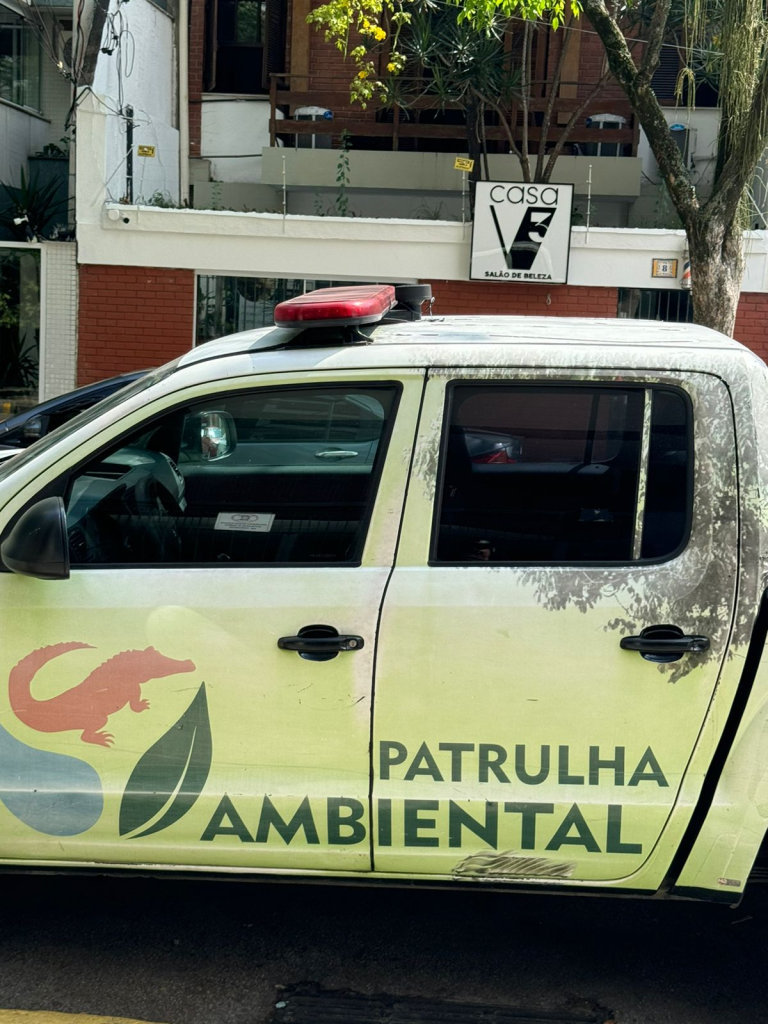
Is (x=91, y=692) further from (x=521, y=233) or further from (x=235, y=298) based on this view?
(x=235, y=298)

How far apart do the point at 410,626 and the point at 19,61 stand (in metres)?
16.6

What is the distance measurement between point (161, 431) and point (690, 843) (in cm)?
187

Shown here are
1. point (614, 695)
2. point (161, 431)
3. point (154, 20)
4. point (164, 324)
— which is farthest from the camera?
point (154, 20)

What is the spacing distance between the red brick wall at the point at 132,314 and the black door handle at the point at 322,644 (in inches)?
406

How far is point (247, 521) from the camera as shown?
3.25m

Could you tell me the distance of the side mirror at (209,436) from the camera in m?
3.28

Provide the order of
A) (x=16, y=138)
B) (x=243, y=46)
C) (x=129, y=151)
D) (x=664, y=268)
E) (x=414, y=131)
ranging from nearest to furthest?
1. (x=664, y=268)
2. (x=129, y=151)
3. (x=414, y=131)
4. (x=16, y=138)
5. (x=243, y=46)

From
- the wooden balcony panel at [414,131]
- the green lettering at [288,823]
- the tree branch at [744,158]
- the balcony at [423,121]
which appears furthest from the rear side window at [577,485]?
the wooden balcony panel at [414,131]

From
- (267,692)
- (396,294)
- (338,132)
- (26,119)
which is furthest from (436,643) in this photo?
(26,119)

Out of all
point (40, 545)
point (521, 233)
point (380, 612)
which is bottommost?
point (380, 612)

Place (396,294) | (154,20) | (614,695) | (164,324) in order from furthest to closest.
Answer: (154,20) → (164,324) → (396,294) → (614,695)

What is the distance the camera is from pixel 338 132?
1602 centimetres

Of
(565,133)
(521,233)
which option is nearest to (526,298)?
(521,233)

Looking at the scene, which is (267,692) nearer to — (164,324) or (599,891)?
(599,891)
